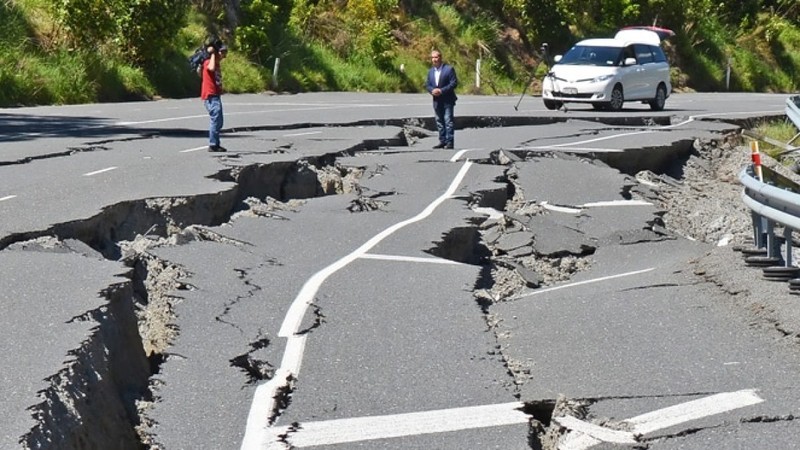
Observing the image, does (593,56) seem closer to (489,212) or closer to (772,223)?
(489,212)

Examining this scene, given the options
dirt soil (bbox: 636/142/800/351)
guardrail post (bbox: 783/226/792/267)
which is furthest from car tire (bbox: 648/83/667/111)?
guardrail post (bbox: 783/226/792/267)

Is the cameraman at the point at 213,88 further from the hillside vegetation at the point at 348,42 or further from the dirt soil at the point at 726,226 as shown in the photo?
the hillside vegetation at the point at 348,42

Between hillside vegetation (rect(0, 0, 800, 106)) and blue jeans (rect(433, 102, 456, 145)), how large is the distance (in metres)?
10.4

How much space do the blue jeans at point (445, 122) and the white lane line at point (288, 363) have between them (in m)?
7.81

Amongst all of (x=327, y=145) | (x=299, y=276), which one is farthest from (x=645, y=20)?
(x=299, y=276)

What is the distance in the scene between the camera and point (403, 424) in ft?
20.9

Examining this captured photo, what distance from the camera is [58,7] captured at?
30547 mm

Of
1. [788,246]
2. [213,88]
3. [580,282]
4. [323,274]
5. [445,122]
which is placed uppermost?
[213,88]

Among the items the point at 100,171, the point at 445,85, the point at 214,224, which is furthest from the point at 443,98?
the point at 214,224

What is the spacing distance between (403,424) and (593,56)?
982 inches

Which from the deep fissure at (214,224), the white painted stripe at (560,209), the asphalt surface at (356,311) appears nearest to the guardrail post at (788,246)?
the asphalt surface at (356,311)

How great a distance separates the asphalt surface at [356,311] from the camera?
6.36 m

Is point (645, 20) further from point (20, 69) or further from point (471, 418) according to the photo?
point (471, 418)

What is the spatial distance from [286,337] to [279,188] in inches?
306
